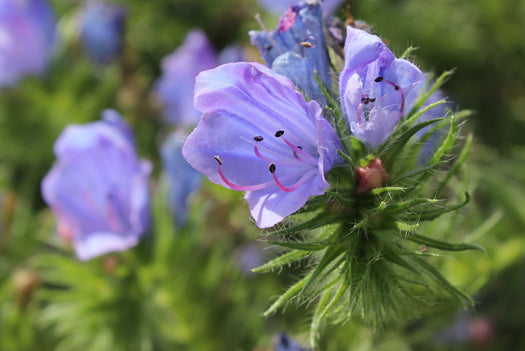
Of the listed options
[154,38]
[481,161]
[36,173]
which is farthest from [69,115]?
[481,161]

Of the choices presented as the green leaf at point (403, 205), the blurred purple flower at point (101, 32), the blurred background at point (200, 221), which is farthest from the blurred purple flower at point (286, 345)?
the blurred purple flower at point (101, 32)

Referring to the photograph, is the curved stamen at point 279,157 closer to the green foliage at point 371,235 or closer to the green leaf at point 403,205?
the green foliage at point 371,235

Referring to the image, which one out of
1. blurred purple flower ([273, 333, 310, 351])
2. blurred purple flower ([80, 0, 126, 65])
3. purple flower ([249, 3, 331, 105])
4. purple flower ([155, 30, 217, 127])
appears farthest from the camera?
blurred purple flower ([80, 0, 126, 65])

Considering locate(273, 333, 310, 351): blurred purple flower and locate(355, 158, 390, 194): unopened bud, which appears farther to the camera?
locate(273, 333, 310, 351): blurred purple flower

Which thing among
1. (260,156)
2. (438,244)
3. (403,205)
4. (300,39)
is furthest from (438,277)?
(300,39)

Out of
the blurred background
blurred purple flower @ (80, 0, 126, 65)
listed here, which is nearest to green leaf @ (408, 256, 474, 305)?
the blurred background

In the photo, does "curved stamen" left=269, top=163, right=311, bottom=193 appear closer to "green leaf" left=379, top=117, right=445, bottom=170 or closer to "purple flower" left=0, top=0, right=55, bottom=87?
"green leaf" left=379, top=117, right=445, bottom=170

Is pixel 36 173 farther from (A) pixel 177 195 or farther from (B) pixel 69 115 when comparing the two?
(A) pixel 177 195
